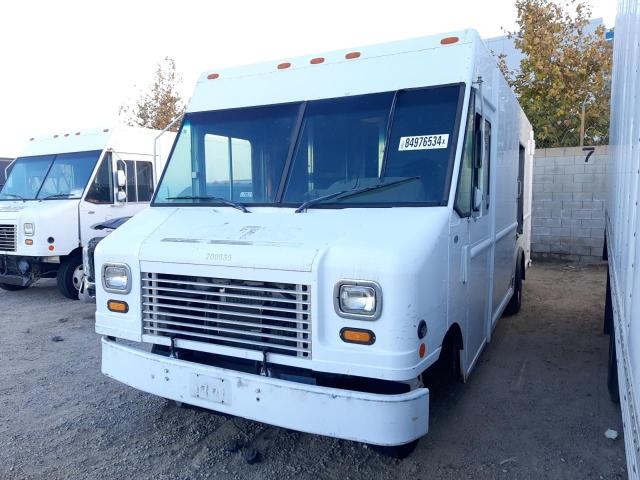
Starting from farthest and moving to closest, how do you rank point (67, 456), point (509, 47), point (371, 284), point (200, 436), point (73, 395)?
point (509, 47)
point (73, 395)
point (200, 436)
point (67, 456)
point (371, 284)

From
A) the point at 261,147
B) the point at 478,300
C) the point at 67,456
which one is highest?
the point at 261,147

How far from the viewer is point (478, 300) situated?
14.1 feet

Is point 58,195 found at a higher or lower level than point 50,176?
lower

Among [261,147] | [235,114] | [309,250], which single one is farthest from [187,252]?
[235,114]

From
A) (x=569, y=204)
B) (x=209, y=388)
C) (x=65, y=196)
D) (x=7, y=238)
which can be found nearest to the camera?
(x=209, y=388)

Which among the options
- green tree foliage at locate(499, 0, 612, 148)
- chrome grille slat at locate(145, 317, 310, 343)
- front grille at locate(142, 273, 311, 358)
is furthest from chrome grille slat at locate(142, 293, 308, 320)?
green tree foliage at locate(499, 0, 612, 148)

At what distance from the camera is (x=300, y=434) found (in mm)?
3820

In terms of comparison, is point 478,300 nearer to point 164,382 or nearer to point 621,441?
point 621,441

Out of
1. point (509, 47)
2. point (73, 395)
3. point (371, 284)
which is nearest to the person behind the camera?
point (371, 284)

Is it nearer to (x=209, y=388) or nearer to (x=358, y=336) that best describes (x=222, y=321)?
(x=209, y=388)

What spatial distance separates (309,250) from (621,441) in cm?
268

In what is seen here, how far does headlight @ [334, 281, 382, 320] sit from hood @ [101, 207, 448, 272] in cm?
17

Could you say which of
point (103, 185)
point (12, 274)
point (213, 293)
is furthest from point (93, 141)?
point (213, 293)

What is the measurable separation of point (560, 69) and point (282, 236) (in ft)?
37.6
